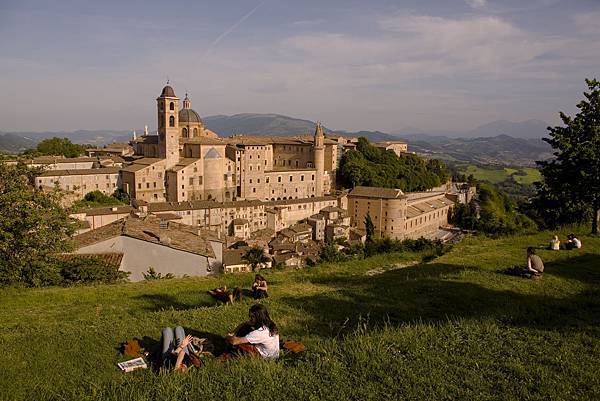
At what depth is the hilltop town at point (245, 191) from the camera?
5216 centimetres

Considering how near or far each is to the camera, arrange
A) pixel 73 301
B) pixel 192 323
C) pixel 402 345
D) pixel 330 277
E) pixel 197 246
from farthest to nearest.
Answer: pixel 197 246 → pixel 330 277 → pixel 73 301 → pixel 192 323 → pixel 402 345

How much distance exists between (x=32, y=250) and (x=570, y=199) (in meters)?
19.6

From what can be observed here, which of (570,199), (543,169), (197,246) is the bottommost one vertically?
(197,246)

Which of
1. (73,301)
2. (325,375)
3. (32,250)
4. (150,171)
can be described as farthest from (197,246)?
(150,171)

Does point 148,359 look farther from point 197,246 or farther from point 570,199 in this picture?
point 570,199

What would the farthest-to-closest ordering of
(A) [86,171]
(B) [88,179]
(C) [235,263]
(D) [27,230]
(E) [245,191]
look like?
(E) [245,191], (B) [88,179], (A) [86,171], (C) [235,263], (D) [27,230]

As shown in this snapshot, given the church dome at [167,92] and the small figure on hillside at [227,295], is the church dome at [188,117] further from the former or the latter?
the small figure on hillside at [227,295]

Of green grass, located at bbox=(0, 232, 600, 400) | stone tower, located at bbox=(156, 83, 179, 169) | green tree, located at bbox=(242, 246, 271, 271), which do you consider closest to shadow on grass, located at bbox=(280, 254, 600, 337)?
green grass, located at bbox=(0, 232, 600, 400)

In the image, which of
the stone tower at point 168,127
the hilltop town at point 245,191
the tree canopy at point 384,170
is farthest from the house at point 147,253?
the tree canopy at point 384,170

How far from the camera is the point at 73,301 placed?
11805mm

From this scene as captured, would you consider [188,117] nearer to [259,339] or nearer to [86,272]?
[86,272]

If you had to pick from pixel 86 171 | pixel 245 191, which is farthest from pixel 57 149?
pixel 245 191

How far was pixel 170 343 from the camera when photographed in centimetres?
627

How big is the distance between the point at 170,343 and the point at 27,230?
400 inches
